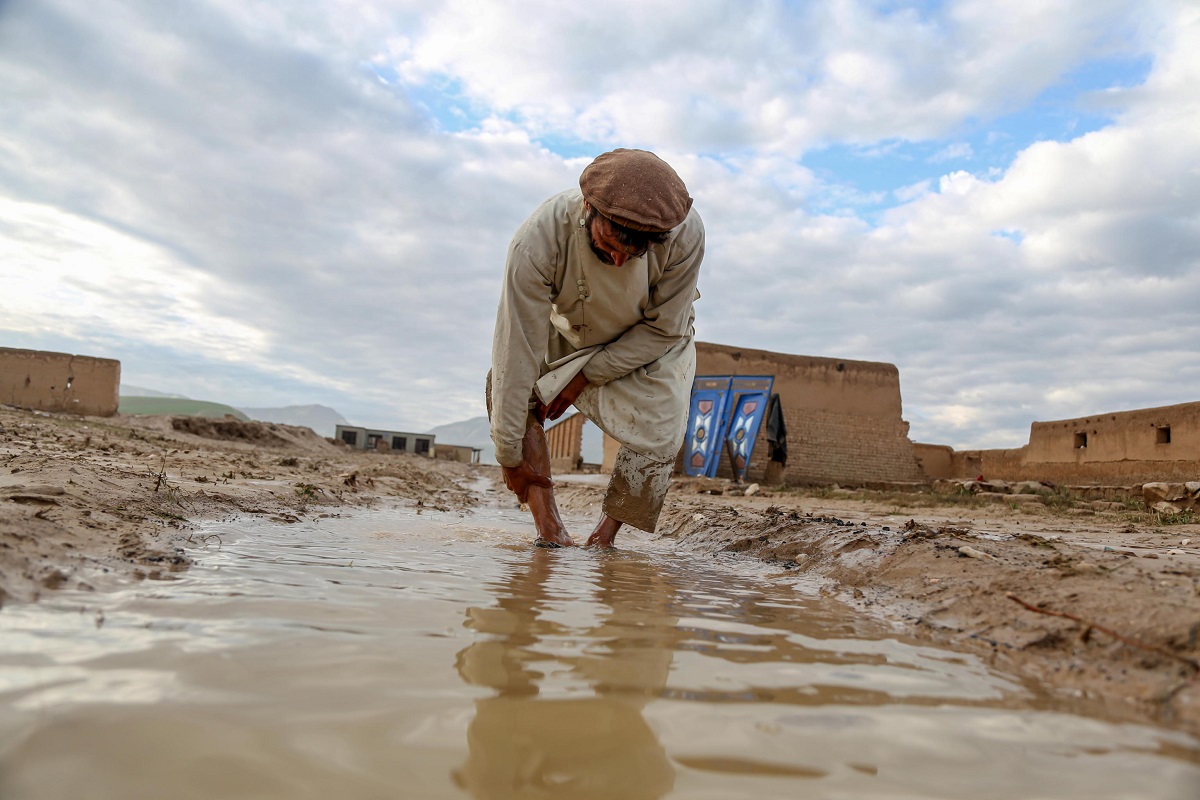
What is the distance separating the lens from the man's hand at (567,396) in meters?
3.09

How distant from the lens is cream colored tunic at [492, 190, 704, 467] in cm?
273

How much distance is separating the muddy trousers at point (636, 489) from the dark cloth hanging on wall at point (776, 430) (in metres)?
11.6

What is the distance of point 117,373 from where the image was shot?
16.8 m

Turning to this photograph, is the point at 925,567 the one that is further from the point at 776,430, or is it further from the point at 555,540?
the point at 776,430

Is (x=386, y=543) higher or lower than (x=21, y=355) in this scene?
lower

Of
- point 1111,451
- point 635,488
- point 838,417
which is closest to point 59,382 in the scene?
point 838,417

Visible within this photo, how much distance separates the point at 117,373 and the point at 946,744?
1952 centimetres

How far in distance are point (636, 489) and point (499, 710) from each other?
7.08 feet

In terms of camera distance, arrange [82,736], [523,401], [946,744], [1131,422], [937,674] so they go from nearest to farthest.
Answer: [82,736]
[946,744]
[937,674]
[523,401]
[1131,422]

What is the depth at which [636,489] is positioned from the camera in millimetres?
3029

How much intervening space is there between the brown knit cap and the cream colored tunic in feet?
0.86

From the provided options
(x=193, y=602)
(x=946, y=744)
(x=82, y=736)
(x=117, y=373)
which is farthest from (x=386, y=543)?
(x=117, y=373)

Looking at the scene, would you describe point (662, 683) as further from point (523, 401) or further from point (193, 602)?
point (523, 401)

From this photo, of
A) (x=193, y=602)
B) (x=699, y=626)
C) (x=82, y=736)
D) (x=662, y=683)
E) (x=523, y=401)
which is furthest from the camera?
(x=523, y=401)
